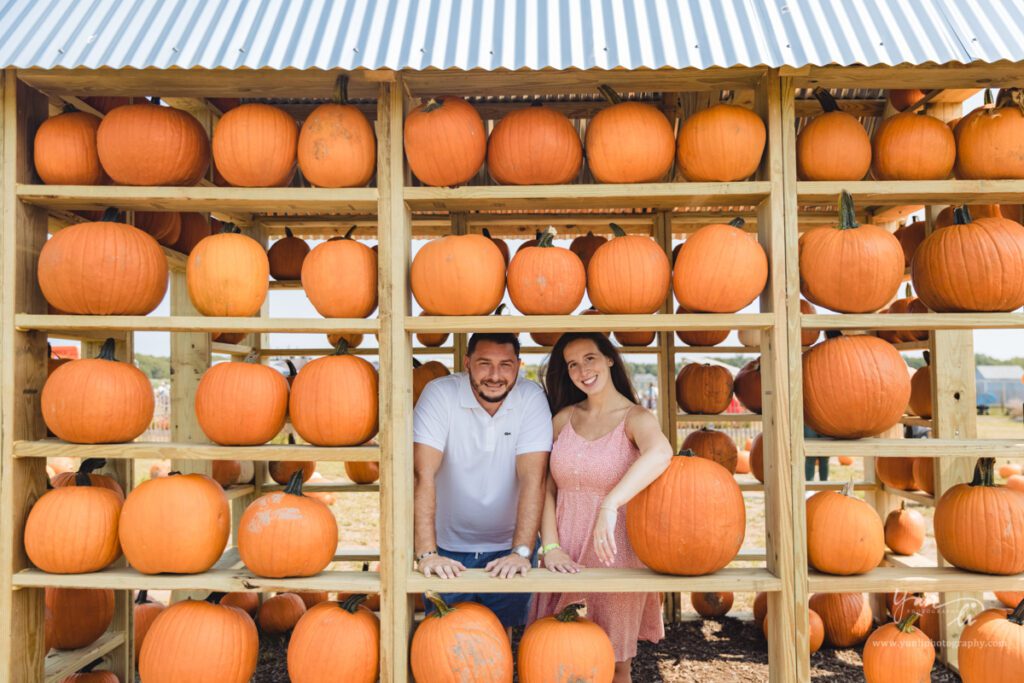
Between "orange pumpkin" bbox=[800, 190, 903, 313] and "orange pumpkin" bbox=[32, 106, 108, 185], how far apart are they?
3.52 metres

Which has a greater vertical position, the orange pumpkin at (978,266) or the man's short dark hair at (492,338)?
the orange pumpkin at (978,266)

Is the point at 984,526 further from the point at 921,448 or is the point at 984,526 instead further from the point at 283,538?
the point at 283,538

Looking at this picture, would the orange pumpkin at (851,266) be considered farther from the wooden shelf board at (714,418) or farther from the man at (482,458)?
the wooden shelf board at (714,418)

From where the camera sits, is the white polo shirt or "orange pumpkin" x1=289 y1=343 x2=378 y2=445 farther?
the white polo shirt

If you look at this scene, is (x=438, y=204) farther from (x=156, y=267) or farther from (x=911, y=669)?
(x=911, y=669)

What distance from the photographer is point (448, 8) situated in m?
3.31

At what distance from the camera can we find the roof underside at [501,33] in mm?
3039

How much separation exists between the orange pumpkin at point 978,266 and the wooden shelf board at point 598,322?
0.88 metres

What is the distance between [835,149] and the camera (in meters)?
3.38

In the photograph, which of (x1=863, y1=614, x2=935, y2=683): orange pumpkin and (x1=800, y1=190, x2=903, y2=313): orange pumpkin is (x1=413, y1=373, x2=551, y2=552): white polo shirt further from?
(x1=863, y1=614, x2=935, y2=683): orange pumpkin

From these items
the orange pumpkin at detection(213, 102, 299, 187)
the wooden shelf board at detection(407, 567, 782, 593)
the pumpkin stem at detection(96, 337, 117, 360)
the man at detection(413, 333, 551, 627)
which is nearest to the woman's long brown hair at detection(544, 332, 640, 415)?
the man at detection(413, 333, 551, 627)

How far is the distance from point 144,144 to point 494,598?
9.73 feet

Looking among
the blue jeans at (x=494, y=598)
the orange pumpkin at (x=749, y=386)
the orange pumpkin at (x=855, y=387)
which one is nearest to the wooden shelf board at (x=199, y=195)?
the blue jeans at (x=494, y=598)

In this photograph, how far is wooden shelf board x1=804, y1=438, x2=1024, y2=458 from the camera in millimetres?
3170
